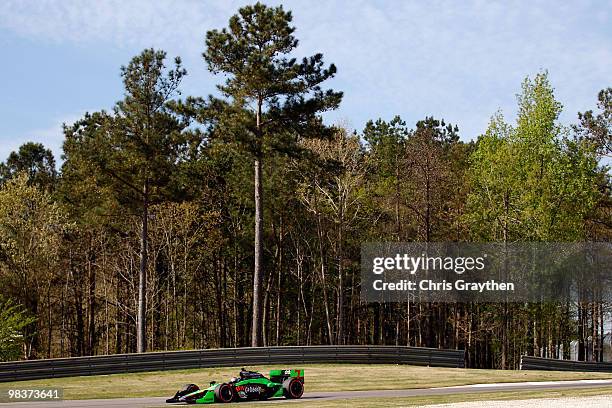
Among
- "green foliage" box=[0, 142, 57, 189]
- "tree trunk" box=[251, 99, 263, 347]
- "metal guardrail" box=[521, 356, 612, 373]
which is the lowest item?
"metal guardrail" box=[521, 356, 612, 373]

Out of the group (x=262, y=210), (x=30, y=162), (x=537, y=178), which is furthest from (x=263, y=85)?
(x=30, y=162)

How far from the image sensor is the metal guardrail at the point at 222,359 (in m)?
31.9

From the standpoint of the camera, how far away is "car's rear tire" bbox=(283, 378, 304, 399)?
24000 mm

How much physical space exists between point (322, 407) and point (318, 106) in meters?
22.9

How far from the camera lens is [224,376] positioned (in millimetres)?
32719

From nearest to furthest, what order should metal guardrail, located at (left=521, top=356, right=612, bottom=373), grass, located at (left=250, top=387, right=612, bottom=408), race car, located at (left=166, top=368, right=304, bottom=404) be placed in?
grass, located at (left=250, top=387, right=612, bottom=408)
race car, located at (left=166, top=368, right=304, bottom=404)
metal guardrail, located at (left=521, top=356, right=612, bottom=373)

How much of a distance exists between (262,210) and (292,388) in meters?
17.7

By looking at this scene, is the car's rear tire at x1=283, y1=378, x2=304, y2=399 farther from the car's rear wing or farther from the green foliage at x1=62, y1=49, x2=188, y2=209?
the green foliage at x1=62, y1=49, x2=188, y2=209

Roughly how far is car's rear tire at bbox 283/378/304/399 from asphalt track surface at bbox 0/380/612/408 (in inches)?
8.5

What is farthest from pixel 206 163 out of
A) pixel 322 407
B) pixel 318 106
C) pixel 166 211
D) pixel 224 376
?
pixel 322 407

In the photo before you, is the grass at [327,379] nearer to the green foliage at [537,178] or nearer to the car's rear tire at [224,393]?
the car's rear tire at [224,393]

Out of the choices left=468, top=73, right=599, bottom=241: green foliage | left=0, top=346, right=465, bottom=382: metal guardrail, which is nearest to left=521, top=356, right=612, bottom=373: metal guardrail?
left=0, top=346, right=465, bottom=382: metal guardrail

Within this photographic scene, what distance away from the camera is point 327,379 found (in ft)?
102

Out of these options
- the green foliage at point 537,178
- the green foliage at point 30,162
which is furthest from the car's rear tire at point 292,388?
the green foliage at point 30,162
